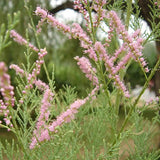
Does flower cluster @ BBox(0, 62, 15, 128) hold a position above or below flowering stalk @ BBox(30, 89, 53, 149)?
above

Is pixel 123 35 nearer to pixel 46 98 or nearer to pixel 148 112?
pixel 46 98

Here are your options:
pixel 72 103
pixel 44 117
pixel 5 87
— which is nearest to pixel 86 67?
pixel 72 103

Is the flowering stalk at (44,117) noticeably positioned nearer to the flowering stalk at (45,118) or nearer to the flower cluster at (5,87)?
the flowering stalk at (45,118)

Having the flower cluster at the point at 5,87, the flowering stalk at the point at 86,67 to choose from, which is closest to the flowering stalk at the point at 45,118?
the flower cluster at the point at 5,87

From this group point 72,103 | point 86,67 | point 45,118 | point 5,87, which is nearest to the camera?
point 5,87

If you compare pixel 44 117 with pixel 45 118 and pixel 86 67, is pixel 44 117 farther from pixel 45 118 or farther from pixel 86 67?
pixel 86 67

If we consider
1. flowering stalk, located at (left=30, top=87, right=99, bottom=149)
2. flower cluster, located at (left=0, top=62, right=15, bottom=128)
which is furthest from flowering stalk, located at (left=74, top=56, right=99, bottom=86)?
flower cluster, located at (left=0, top=62, right=15, bottom=128)

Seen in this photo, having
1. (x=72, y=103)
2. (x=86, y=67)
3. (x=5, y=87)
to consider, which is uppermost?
(x=5, y=87)

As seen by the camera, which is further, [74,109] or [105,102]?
[105,102]

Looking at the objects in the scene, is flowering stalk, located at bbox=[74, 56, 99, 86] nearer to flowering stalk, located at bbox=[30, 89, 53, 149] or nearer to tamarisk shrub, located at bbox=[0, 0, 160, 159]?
tamarisk shrub, located at bbox=[0, 0, 160, 159]

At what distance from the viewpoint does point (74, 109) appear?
0.87 m

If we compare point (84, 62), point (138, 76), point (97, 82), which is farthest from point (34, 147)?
point (138, 76)

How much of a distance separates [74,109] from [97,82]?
0.50m

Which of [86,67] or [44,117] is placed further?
[86,67]
